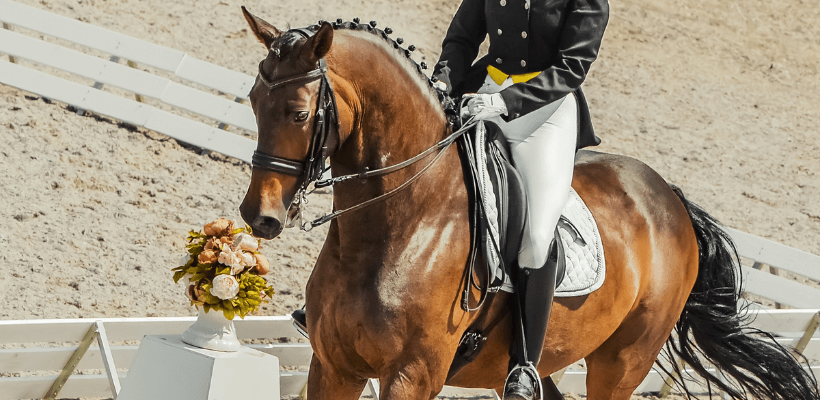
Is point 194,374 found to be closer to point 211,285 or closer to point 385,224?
point 211,285

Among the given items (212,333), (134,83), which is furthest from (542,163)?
(134,83)

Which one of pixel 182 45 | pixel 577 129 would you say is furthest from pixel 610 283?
pixel 182 45

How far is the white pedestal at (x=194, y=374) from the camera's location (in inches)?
191

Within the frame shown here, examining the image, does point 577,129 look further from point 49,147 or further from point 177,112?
point 177,112

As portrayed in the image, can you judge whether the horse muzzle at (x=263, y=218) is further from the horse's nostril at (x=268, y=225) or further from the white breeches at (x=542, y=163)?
the white breeches at (x=542, y=163)

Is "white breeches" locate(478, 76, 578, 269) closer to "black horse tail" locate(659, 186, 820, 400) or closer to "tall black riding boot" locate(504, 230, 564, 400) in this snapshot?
"tall black riding boot" locate(504, 230, 564, 400)

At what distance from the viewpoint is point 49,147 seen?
10.1m

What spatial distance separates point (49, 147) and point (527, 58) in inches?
287

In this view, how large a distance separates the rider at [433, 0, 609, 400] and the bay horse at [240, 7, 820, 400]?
18cm

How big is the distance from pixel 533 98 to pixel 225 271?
197 cm

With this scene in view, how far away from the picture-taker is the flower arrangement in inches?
196

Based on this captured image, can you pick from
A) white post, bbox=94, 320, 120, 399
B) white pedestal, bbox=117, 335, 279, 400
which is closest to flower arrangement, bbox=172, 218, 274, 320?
white pedestal, bbox=117, 335, 279, 400

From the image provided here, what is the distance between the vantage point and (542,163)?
416 cm

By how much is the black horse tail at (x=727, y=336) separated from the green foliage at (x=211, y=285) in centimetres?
252
